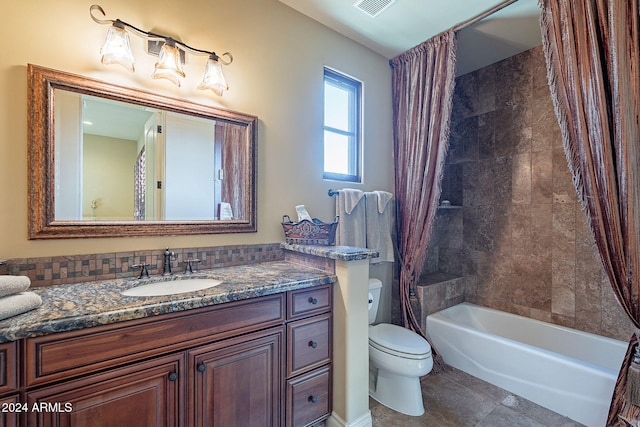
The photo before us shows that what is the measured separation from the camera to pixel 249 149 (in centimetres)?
177

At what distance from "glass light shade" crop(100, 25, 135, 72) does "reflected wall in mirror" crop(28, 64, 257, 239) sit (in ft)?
0.41

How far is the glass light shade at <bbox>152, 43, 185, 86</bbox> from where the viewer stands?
142 cm

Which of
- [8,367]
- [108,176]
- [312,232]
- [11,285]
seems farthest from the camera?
[312,232]

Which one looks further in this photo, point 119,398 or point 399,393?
point 399,393

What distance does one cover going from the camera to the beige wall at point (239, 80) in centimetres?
118

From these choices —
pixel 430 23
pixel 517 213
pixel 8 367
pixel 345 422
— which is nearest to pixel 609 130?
pixel 517 213

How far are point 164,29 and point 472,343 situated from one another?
2.92 metres

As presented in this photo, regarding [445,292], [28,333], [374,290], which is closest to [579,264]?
[445,292]

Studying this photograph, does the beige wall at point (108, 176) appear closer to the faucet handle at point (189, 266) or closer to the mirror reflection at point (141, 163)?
the mirror reflection at point (141, 163)

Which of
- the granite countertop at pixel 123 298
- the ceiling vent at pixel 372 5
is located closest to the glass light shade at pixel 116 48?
the granite countertop at pixel 123 298

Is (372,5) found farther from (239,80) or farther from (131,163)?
(131,163)

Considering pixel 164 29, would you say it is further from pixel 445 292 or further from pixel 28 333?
pixel 445 292

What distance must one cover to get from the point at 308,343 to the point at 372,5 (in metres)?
2.18

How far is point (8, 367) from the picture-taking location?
0.79 meters
